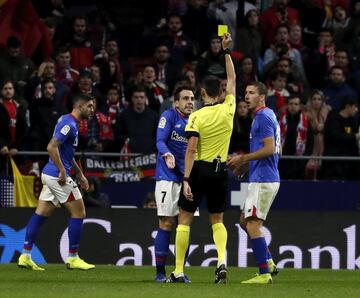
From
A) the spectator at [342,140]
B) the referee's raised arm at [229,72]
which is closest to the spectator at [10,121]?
the spectator at [342,140]

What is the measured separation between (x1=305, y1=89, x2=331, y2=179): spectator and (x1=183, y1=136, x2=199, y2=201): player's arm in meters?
7.03

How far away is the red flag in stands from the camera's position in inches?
896

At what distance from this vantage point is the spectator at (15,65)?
2167 centimetres

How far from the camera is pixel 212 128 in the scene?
14.0 m

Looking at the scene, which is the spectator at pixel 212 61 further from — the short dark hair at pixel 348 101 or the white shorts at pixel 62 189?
the white shorts at pixel 62 189

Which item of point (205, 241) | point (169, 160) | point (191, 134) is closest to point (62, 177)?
point (169, 160)

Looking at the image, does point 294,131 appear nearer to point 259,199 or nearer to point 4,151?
point 4,151

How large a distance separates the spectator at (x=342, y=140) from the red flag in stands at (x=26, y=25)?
522 centimetres

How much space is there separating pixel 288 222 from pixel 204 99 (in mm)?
5153

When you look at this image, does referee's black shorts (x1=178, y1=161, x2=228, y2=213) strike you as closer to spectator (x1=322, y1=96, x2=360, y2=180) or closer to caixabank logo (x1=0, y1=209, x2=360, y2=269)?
caixabank logo (x1=0, y1=209, x2=360, y2=269)

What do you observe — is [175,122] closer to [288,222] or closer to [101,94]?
→ [288,222]

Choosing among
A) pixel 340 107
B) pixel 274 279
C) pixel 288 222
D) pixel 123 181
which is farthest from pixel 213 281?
pixel 340 107

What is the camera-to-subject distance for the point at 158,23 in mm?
24406

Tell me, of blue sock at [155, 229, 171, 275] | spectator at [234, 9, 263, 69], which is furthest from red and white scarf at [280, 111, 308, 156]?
blue sock at [155, 229, 171, 275]
